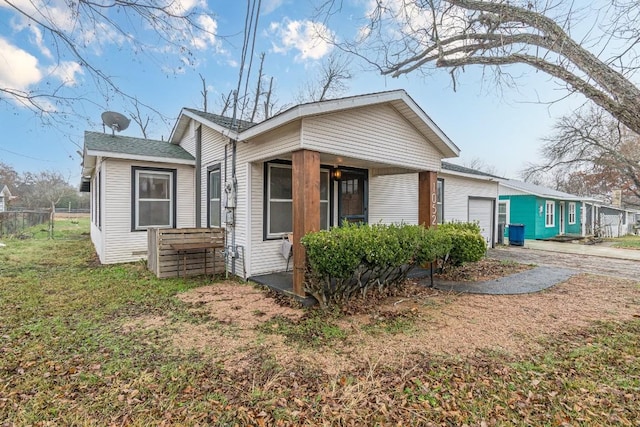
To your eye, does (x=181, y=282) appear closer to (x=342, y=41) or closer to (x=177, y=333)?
(x=177, y=333)

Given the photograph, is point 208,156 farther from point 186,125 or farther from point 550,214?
point 550,214

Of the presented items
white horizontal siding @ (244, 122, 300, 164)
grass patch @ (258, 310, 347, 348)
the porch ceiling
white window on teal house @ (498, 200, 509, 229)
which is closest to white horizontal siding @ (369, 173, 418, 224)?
the porch ceiling

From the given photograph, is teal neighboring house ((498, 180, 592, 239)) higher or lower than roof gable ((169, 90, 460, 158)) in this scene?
lower

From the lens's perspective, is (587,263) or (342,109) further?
(587,263)

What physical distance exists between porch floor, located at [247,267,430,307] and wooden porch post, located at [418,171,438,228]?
115cm

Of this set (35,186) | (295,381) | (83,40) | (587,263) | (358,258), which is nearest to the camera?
(295,381)

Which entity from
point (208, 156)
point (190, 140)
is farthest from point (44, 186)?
point (208, 156)

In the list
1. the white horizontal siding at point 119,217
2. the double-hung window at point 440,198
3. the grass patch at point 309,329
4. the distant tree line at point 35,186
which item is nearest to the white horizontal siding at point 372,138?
Answer: the grass patch at point 309,329

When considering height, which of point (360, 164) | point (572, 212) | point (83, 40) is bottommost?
point (572, 212)

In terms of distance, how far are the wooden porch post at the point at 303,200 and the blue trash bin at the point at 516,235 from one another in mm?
12735

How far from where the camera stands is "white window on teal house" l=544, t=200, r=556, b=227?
1742cm

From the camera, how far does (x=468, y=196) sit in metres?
12.3

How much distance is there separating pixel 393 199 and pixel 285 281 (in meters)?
4.90

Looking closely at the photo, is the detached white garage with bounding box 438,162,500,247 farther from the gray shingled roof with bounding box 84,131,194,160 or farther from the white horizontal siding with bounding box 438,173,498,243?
the gray shingled roof with bounding box 84,131,194,160
